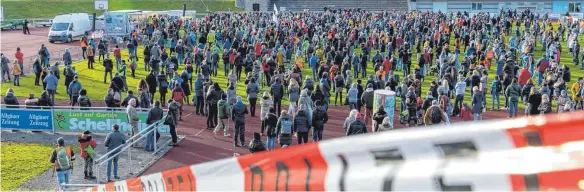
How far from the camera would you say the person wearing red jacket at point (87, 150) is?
45.5ft

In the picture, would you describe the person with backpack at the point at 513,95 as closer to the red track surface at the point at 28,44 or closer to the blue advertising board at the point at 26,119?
the blue advertising board at the point at 26,119

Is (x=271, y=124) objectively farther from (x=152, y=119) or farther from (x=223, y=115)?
(x=152, y=119)

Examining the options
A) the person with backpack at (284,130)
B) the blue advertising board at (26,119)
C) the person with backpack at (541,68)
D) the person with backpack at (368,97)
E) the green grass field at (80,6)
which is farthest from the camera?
the green grass field at (80,6)

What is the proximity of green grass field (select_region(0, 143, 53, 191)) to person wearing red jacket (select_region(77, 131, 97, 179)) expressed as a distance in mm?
1251

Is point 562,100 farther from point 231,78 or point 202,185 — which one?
point 202,185

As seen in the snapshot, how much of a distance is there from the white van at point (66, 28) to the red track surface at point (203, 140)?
2434 cm

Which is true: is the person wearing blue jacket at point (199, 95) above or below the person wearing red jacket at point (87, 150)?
above

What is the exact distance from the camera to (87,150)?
14.0 meters

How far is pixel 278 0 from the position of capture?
2889 inches

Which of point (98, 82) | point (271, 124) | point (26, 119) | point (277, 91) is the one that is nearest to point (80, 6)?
point (98, 82)

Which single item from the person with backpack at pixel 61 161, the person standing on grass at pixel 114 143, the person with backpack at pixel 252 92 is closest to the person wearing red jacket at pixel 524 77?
the person with backpack at pixel 252 92

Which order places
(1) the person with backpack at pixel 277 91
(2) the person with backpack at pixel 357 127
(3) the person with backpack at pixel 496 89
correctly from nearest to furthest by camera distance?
(2) the person with backpack at pixel 357 127 → (1) the person with backpack at pixel 277 91 → (3) the person with backpack at pixel 496 89

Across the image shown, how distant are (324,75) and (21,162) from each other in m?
8.90

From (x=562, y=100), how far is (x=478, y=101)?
2361 millimetres
